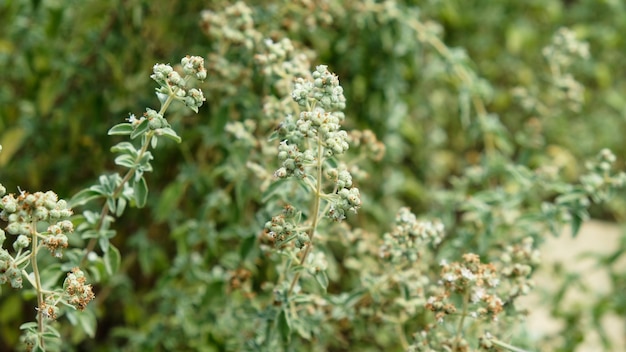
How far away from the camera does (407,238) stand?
1.95 metres

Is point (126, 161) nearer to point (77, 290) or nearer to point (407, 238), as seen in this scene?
point (77, 290)

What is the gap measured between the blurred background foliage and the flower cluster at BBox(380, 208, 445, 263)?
440 millimetres

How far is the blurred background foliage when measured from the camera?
8.13 feet

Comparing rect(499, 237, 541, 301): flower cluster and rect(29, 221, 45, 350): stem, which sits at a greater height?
rect(499, 237, 541, 301): flower cluster

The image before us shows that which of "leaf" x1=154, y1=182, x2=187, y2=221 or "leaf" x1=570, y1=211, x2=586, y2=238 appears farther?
"leaf" x1=154, y1=182, x2=187, y2=221

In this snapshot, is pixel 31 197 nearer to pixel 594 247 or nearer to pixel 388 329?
pixel 388 329

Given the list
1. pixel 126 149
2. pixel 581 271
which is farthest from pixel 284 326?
pixel 581 271

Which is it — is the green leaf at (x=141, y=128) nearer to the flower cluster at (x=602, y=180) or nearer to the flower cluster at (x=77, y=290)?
the flower cluster at (x=77, y=290)

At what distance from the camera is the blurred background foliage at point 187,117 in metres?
2.48

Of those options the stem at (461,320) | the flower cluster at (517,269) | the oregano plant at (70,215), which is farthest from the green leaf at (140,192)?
the flower cluster at (517,269)

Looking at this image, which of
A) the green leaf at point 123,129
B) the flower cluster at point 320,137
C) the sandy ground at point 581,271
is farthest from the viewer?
the sandy ground at point 581,271

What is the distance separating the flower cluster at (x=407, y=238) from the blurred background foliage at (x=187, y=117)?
1.44ft

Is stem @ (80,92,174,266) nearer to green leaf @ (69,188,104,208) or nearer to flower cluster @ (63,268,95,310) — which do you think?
green leaf @ (69,188,104,208)

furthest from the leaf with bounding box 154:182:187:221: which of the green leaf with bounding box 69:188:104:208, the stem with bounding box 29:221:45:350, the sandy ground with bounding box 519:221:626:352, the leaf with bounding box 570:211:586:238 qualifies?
the sandy ground with bounding box 519:221:626:352
